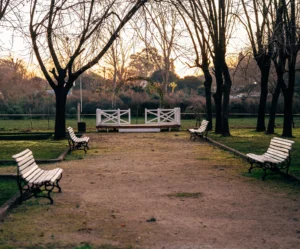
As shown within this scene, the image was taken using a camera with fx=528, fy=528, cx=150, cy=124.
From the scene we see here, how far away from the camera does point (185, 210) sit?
28.1 feet

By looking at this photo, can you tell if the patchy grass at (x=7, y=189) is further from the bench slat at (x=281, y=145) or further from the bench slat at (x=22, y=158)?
the bench slat at (x=281, y=145)

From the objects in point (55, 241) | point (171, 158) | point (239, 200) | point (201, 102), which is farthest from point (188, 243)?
point (201, 102)

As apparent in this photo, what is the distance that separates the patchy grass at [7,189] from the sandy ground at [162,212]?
0.62 metres

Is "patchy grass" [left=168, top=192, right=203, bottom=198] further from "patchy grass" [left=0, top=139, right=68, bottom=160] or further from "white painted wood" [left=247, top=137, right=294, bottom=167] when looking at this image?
"patchy grass" [left=0, top=139, right=68, bottom=160]

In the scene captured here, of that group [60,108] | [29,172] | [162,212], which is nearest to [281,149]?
[162,212]

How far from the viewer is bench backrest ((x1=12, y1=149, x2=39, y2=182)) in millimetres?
9008

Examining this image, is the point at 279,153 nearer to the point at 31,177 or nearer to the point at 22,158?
the point at 31,177

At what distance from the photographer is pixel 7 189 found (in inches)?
416

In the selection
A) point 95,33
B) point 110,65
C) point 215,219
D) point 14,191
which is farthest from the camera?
point 110,65

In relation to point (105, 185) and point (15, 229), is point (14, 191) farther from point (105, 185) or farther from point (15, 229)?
point (15, 229)

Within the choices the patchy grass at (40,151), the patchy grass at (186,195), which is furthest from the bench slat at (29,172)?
the patchy grass at (40,151)

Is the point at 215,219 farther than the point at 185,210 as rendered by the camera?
No

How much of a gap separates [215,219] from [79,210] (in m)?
2.26

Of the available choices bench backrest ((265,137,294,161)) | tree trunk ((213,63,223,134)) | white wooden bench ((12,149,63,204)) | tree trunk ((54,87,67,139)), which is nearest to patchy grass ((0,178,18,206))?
white wooden bench ((12,149,63,204))
